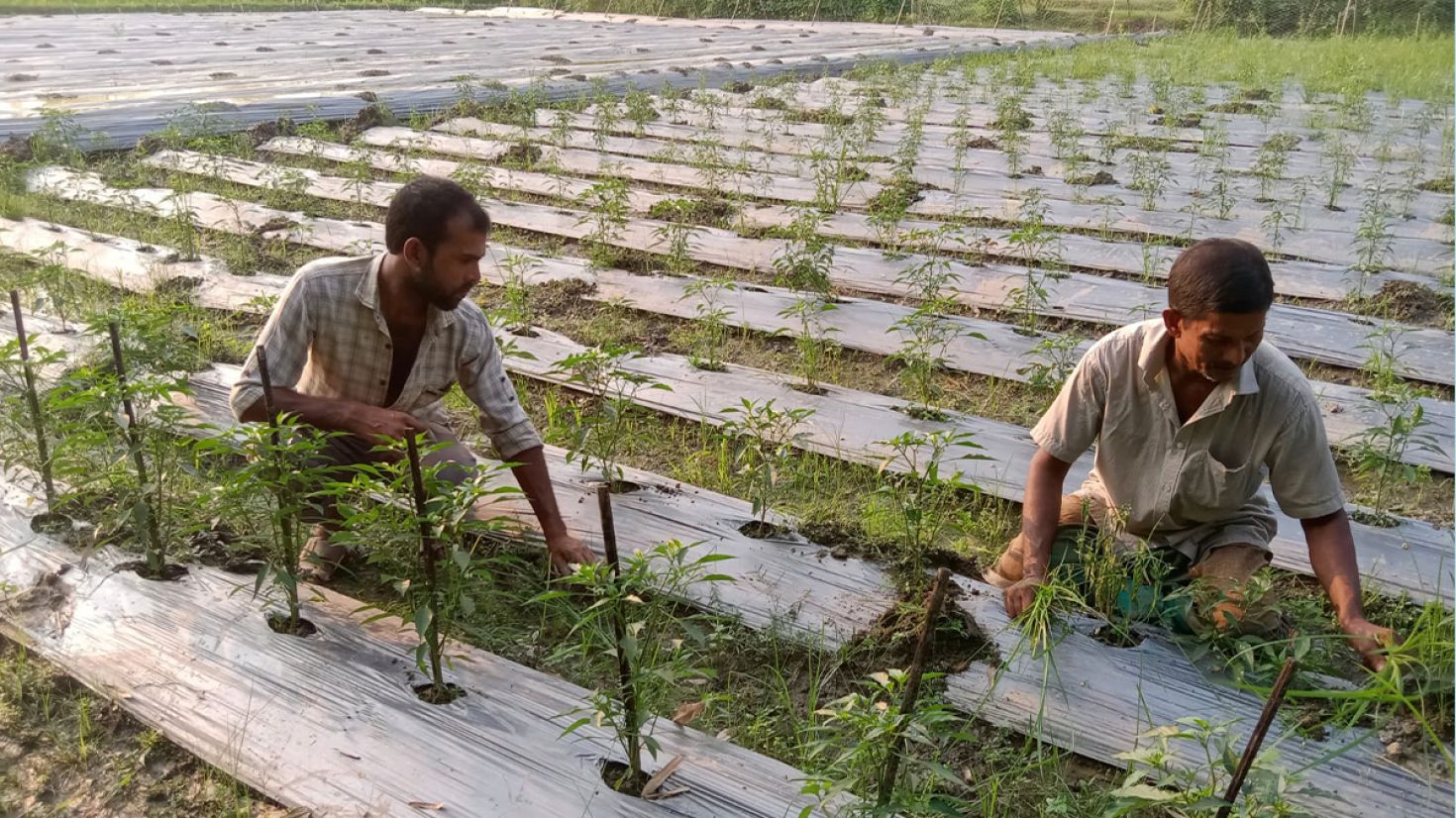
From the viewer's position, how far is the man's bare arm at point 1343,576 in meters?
2.58

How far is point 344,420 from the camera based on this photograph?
3.04 meters

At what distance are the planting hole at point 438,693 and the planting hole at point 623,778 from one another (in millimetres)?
418

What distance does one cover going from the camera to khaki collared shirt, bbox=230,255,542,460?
3.11m

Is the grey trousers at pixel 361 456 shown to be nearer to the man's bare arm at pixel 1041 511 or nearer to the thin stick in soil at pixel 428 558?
the thin stick in soil at pixel 428 558

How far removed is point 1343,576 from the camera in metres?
2.72

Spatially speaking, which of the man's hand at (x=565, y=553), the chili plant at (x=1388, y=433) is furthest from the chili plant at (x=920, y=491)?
the chili plant at (x=1388, y=433)

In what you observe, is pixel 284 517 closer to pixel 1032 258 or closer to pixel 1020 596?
pixel 1020 596

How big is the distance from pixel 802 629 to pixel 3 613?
204 centimetres

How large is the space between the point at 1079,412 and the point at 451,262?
5.94 ft

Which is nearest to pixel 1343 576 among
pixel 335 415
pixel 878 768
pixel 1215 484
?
pixel 1215 484

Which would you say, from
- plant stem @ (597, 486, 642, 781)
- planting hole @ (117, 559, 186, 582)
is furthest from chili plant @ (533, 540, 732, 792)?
planting hole @ (117, 559, 186, 582)

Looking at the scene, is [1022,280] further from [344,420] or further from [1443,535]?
[344,420]

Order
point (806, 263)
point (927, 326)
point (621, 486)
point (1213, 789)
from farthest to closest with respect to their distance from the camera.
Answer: point (806, 263) → point (927, 326) → point (621, 486) → point (1213, 789)

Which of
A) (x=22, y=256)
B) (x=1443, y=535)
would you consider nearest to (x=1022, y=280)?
(x=1443, y=535)
